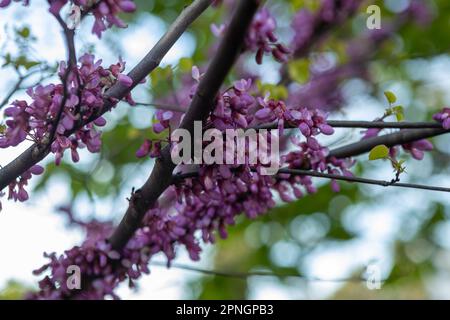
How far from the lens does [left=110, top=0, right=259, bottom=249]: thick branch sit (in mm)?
1443

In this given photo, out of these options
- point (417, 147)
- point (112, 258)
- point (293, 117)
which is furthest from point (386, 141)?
point (112, 258)

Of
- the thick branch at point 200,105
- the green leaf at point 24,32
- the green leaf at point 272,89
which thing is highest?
the green leaf at point 24,32

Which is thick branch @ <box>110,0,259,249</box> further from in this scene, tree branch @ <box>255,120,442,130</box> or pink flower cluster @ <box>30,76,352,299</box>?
tree branch @ <box>255,120,442,130</box>

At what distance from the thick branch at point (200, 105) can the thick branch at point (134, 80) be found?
0.24 m

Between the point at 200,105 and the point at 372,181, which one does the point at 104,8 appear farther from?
the point at 372,181

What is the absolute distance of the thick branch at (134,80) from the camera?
1.90 meters

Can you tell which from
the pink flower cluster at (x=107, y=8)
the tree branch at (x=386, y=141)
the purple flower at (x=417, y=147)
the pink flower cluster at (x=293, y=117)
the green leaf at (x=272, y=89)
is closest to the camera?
the pink flower cluster at (x=107, y=8)

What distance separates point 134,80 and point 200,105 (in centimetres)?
36

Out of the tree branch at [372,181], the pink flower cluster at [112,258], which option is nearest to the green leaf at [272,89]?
the pink flower cluster at [112,258]

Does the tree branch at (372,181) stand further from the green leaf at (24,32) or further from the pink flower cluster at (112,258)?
the green leaf at (24,32)

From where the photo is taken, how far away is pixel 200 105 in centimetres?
171

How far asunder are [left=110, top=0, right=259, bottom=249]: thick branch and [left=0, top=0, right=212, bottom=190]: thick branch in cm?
24

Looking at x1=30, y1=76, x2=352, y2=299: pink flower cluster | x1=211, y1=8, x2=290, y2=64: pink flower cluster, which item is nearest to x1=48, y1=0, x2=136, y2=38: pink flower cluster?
x1=211, y1=8, x2=290, y2=64: pink flower cluster
